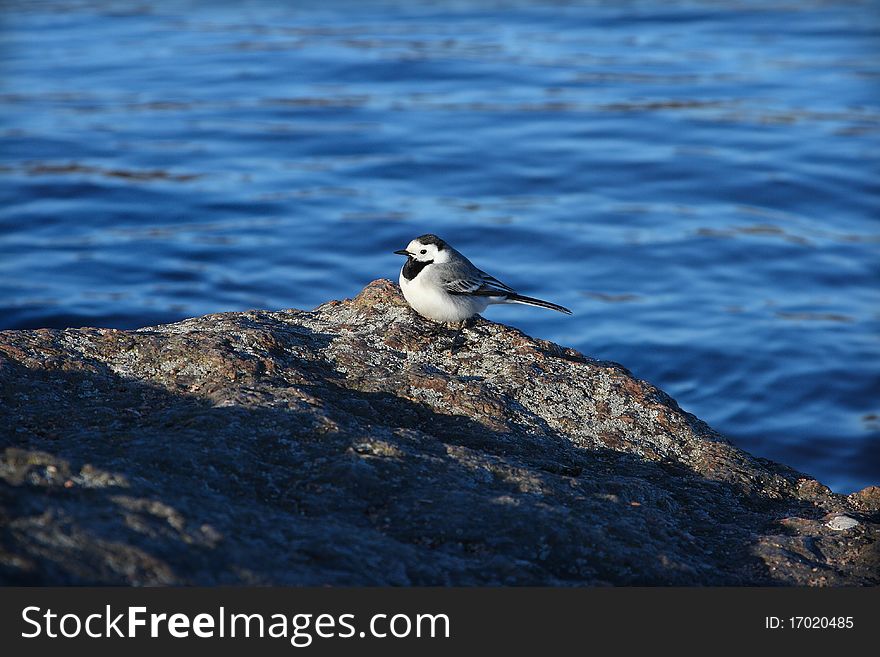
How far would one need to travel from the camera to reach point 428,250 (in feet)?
24.7

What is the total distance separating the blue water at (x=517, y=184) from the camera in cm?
1234

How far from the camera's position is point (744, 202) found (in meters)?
15.9

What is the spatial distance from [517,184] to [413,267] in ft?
31.6

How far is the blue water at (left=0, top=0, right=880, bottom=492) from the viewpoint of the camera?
40.5 feet

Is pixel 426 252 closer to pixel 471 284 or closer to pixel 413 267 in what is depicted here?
pixel 413 267

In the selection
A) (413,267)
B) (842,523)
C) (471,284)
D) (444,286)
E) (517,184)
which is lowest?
(842,523)

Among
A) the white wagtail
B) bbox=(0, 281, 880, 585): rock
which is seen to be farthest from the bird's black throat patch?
bbox=(0, 281, 880, 585): rock

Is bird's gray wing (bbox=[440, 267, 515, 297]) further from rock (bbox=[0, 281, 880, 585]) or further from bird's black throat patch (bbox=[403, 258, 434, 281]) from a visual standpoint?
rock (bbox=[0, 281, 880, 585])

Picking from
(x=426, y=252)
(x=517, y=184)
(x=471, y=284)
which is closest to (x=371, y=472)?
(x=471, y=284)

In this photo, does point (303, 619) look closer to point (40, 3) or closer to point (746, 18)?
point (746, 18)

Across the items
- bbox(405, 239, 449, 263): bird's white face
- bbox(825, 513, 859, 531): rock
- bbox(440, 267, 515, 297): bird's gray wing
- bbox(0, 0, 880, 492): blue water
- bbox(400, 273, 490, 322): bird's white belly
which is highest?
bbox(0, 0, 880, 492): blue water

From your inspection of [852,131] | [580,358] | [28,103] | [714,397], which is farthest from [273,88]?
[580,358]

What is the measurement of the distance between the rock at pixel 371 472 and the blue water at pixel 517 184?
215 inches

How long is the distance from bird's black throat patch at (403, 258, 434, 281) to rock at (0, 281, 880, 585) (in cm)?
108
